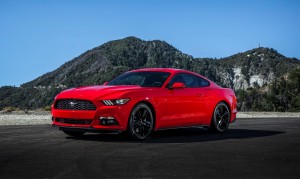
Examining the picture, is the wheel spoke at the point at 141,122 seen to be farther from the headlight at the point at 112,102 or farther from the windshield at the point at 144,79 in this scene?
the windshield at the point at 144,79

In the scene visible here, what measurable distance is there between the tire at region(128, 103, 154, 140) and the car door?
0.46 meters

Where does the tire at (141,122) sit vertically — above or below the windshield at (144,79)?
below

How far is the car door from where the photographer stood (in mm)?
9641

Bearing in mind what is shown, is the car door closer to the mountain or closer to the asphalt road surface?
the asphalt road surface

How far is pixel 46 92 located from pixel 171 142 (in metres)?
131

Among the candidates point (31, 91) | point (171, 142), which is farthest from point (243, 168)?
point (31, 91)

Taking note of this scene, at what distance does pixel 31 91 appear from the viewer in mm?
144875

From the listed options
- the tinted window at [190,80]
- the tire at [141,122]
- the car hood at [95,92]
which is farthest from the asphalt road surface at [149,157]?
the tinted window at [190,80]

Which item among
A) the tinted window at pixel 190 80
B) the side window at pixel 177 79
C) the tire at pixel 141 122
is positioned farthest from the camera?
the tinted window at pixel 190 80

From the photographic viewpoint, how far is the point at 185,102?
10039 mm

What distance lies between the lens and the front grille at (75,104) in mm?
8711

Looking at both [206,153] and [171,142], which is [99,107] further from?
[206,153]

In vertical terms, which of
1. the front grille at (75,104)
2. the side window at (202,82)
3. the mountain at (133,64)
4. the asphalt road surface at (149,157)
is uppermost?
the mountain at (133,64)

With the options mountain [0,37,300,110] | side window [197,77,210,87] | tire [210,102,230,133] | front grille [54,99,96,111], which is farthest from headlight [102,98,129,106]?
mountain [0,37,300,110]
